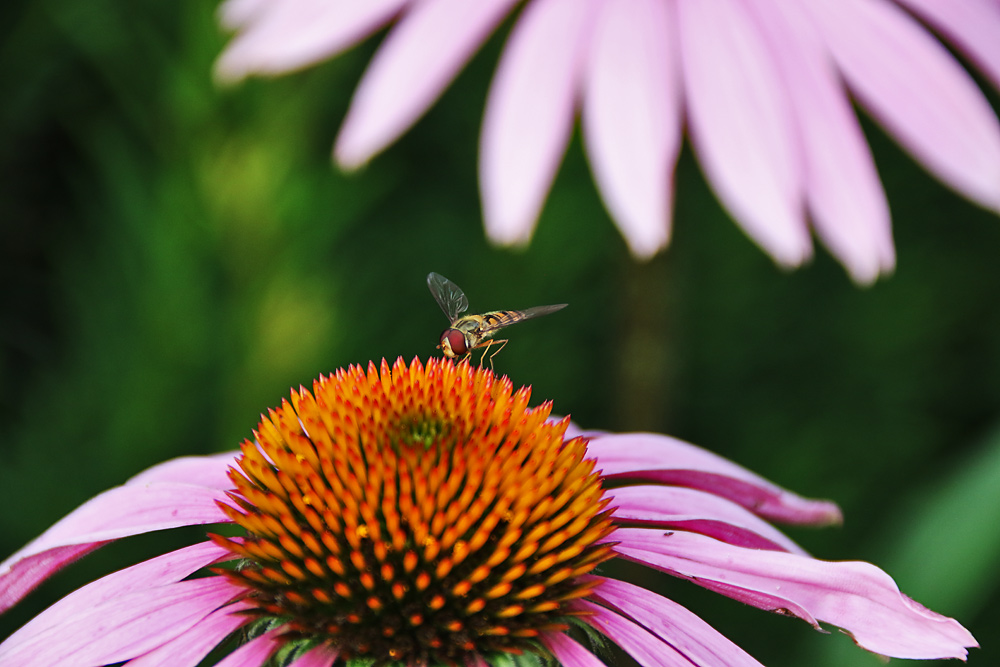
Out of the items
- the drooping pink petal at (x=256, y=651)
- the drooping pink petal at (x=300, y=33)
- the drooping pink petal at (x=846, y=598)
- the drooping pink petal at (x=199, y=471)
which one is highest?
the drooping pink petal at (x=300, y=33)

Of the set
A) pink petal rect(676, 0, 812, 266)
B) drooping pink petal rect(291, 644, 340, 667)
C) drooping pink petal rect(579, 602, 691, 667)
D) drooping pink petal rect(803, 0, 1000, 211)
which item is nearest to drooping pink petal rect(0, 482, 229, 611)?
drooping pink petal rect(291, 644, 340, 667)

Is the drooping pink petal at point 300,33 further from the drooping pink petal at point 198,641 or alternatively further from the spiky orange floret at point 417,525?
the drooping pink petal at point 198,641

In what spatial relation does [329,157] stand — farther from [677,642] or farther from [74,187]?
[677,642]

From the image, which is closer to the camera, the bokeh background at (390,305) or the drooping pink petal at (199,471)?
the drooping pink petal at (199,471)

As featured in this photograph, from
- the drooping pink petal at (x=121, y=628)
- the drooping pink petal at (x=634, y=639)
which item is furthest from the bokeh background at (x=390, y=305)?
the drooping pink petal at (x=121, y=628)

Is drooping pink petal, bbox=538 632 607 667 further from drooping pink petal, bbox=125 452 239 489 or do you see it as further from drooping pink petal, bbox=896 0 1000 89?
drooping pink petal, bbox=896 0 1000 89

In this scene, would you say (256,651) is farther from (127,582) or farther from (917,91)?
(917,91)
